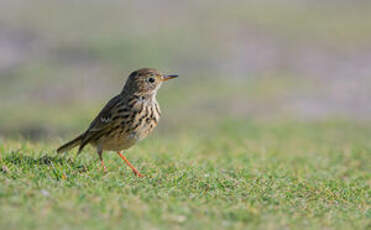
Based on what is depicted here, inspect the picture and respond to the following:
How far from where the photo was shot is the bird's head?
7.40 meters

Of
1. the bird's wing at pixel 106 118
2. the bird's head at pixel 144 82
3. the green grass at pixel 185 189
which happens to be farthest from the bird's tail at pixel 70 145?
the bird's head at pixel 144 82

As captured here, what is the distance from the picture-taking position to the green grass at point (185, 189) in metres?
5.06

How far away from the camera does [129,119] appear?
278 inches

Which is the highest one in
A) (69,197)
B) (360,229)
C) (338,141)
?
(69,197)

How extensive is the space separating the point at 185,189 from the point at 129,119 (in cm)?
133

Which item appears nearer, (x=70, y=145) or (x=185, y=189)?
(x=185, y=189)

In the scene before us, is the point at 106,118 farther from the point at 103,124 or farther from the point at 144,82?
the point at 144,82

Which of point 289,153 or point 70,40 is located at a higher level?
point 70,40

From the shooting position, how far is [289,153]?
10336 millimetres

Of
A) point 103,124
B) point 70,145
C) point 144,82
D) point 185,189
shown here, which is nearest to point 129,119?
point 103,124

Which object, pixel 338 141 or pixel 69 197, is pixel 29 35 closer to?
pixel 338 141

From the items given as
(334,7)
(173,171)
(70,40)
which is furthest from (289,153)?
(334,7)

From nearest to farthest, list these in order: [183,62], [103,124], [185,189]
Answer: [185,189] < [103,124] < [183,62]

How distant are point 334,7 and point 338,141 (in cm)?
2013
